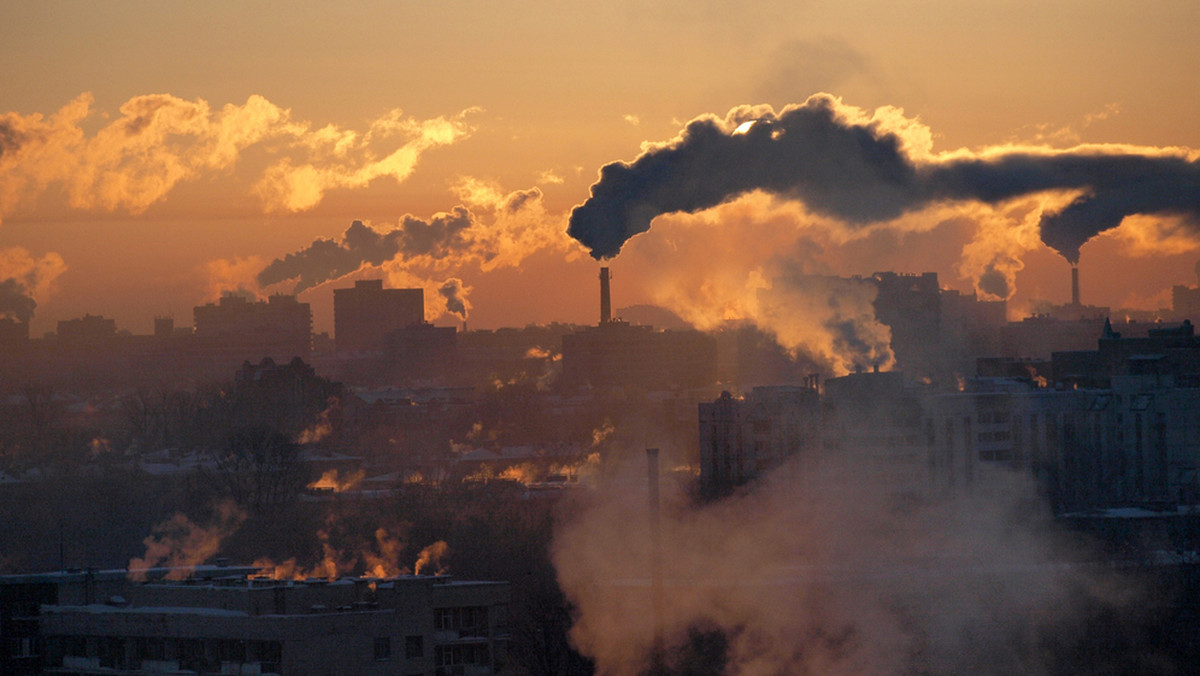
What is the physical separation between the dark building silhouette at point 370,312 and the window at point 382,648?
12804 cm

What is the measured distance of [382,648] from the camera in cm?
2569

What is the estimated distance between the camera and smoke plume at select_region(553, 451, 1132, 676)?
35.1 meters

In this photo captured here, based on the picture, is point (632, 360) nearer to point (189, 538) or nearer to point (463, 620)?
point (189, 538)

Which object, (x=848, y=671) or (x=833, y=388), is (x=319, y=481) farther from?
(x=848, y=671)

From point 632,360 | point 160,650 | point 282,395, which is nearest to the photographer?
point 160,650

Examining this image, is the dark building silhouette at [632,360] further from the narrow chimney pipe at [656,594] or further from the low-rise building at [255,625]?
the low-rise building at [255,625]

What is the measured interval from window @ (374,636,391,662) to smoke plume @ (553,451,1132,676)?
8.86m

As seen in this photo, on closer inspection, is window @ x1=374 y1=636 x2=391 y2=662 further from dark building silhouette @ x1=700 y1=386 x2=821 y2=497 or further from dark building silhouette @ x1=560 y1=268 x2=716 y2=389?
dark building silhouette @ x1=560 y1=268 x2=716 y2=389

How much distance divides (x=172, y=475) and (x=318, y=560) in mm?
16801

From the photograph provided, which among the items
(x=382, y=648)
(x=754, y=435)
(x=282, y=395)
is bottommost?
(x=382, y=648)

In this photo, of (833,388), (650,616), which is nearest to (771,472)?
(833,388)

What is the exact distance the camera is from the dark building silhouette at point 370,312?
154 metres

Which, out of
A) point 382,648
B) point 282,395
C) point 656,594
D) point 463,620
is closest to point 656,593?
point 656,594

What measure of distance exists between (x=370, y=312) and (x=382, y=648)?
13190 centimetres
